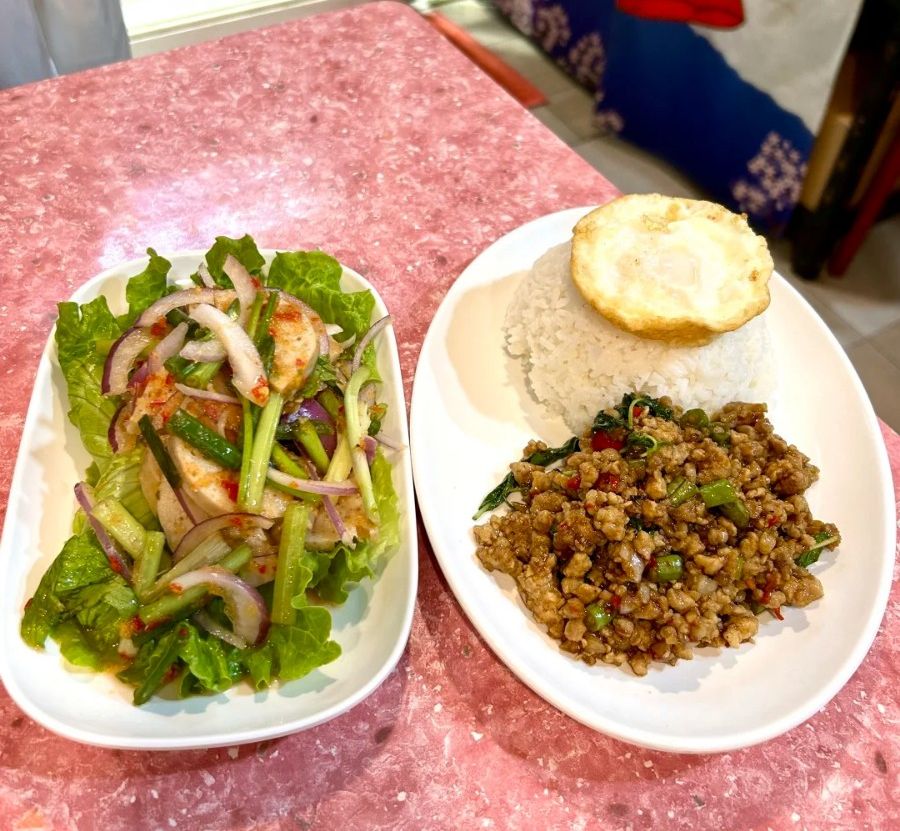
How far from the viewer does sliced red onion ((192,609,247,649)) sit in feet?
4.24

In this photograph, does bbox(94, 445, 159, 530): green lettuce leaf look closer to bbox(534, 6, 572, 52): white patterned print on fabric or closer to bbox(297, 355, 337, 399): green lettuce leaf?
bbox(297, 355, 337, 399): green lettuce leaf

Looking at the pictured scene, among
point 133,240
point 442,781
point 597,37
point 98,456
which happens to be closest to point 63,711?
point 98,456

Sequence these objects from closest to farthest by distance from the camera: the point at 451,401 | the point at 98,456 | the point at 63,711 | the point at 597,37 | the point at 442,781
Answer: the point at 63,711, the point at 442,781, the point at 98,456, the point at 451,401, the point at 597,37

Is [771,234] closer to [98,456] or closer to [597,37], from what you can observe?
[597,37]

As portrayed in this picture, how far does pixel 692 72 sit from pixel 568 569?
3.22 meters

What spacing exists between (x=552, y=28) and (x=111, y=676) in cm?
465

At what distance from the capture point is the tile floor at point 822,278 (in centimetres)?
356

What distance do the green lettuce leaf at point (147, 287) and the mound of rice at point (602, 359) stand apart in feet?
2.81

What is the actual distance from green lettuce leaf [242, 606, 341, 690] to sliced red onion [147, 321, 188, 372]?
564mm

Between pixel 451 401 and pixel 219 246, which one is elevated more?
pixel 219 246

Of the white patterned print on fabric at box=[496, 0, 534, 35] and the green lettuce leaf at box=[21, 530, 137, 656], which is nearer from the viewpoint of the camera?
the green lettuce leaf at box=[21, 530, 137, 656]

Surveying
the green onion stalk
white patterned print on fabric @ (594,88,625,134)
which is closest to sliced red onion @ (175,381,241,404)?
the green onion stalk

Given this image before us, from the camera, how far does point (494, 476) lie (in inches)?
69.1

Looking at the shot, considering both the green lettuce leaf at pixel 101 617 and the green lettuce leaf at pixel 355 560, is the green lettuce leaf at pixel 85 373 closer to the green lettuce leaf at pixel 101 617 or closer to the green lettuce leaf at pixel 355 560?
the green lettuce leaf at pixel 101 617
